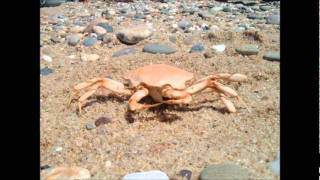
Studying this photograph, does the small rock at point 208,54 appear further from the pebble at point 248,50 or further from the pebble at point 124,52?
the pebble at point 124,52

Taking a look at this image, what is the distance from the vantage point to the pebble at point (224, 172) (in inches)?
61.8

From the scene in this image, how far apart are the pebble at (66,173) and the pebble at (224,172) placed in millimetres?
407

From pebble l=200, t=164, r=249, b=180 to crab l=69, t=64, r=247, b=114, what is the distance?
43cm

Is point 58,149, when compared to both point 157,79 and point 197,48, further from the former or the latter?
point 197,48

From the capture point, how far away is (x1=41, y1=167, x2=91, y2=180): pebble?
1.62m

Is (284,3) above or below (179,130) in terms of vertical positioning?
above

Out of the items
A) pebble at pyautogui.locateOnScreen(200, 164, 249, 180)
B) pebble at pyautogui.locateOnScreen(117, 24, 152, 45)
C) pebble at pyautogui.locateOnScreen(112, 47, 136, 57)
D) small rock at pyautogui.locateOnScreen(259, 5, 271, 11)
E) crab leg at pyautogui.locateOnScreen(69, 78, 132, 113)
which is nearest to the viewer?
pebble at pyautogui.locateOnScreen(200, 164, 249, 180)

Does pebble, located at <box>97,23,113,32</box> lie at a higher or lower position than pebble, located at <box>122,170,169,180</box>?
higher

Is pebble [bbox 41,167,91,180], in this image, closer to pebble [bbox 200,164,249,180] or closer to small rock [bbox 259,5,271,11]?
pebble [bbox 200,164,249,180]

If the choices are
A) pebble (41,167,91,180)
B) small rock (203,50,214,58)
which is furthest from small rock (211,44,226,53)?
pebble (41,167,91,180)
